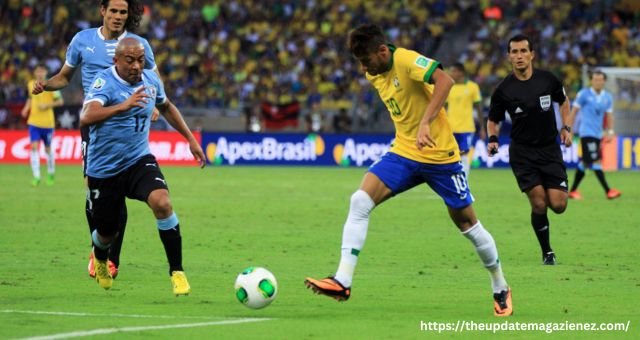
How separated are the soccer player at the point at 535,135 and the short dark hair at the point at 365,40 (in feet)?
13.3

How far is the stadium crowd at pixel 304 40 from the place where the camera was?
40.7m

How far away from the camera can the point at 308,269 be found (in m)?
12.8

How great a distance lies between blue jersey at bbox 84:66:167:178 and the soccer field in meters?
1.10

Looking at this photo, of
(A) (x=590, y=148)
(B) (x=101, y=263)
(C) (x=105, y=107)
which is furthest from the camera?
(A) (x=590, y=148)

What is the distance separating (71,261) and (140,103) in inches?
163

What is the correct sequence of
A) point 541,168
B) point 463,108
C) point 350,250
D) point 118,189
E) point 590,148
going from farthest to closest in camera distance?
point 463,108 → point 590,148 → point 541,168 → point 118,189 → point 350,250

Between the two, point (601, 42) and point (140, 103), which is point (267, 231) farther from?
point (601, 42)

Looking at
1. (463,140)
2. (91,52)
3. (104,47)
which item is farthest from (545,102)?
(463,140)

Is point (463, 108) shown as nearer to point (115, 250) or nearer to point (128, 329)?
point (115, 250)

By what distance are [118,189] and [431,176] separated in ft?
8.61

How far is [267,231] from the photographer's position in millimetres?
17219

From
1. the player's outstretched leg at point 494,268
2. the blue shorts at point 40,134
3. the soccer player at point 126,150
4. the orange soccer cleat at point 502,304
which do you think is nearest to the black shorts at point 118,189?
the soccer player at point 126,150

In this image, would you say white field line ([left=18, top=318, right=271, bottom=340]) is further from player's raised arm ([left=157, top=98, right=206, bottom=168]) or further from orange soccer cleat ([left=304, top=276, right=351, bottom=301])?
player's raised arm ([left=157, top=98, right=206, bottom=168])

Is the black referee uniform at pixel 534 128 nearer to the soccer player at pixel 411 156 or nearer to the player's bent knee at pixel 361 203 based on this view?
the soccer player at pixel 411 156
